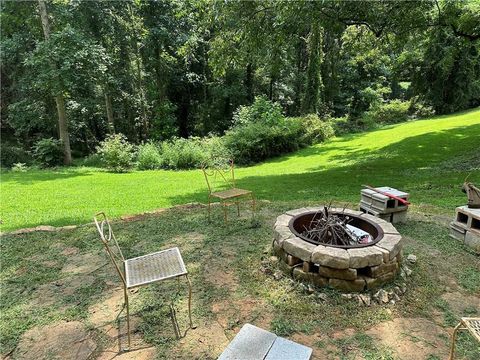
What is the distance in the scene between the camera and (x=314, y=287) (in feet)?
9.63

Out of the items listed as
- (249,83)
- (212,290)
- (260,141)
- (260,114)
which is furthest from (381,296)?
(249,83)

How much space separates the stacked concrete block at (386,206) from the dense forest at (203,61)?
12.9ft

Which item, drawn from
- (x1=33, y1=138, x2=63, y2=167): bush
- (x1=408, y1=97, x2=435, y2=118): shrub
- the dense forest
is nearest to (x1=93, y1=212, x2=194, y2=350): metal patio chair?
the dense forest

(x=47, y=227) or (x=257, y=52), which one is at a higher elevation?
(x=257, y=52)

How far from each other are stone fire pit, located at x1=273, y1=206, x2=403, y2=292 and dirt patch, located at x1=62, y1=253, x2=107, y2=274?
2011 millimetres

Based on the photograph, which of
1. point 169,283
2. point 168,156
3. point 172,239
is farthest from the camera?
point 168,156

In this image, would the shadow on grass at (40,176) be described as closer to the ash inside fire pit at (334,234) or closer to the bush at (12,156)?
the bush at (12,156)

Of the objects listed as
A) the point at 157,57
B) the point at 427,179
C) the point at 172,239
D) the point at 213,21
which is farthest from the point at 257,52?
the point at 157,57

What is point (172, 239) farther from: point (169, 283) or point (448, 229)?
point (448, 229)

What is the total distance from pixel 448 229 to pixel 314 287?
8.24 feet

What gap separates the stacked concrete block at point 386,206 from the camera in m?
4.29

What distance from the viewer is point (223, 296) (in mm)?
2908

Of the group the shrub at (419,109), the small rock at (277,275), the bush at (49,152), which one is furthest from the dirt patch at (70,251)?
the shrub at (419,109)

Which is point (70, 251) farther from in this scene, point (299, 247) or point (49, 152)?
point (49, 152)
